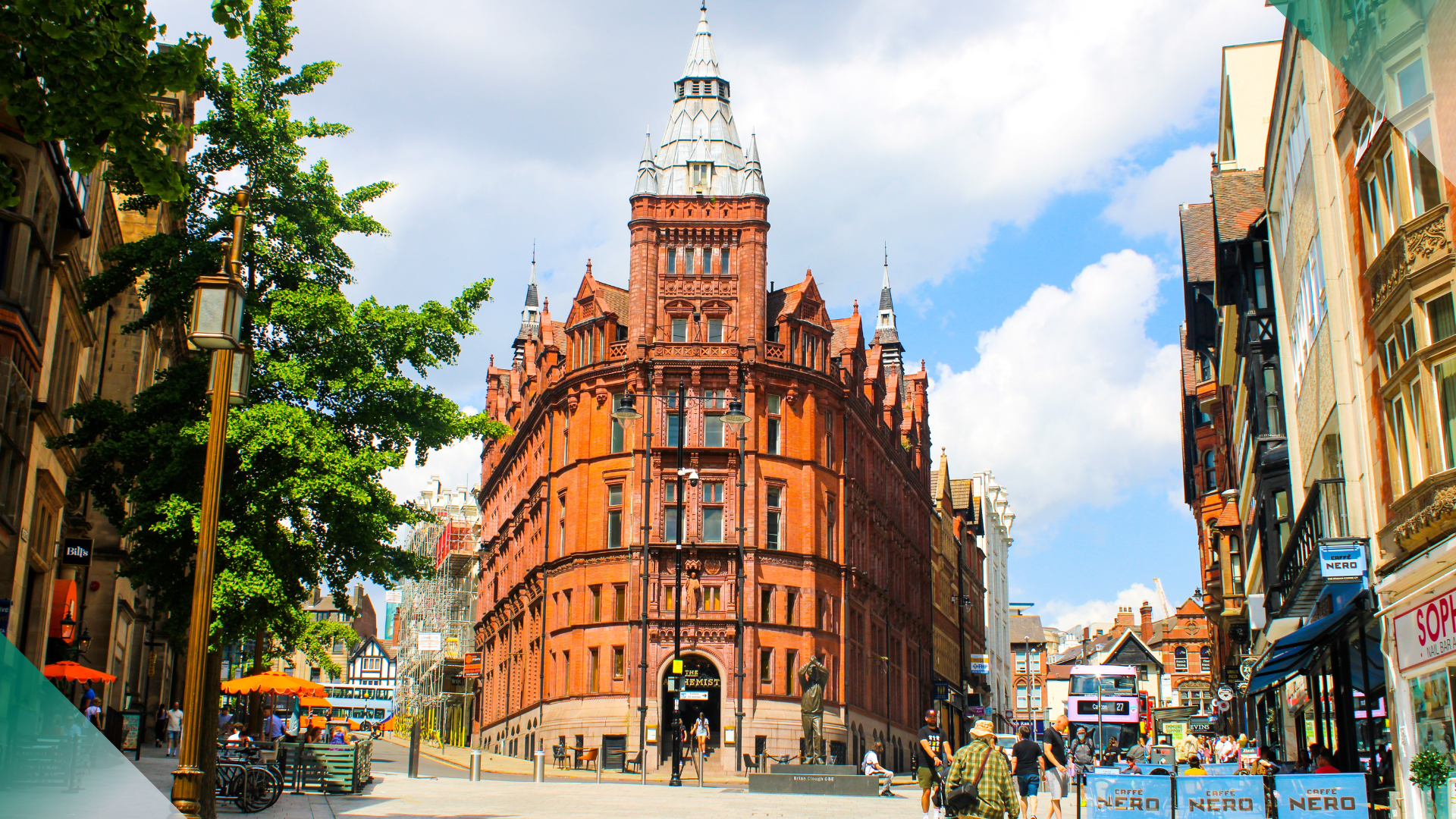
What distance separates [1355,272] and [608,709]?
3517 centimetres

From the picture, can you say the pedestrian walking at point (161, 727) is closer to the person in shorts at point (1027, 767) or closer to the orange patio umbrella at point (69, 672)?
the orange patio umbrella at point (69, 672)

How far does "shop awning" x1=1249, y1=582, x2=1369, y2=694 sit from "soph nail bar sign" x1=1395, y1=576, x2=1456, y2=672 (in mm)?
1863

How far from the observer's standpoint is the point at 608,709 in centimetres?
5050

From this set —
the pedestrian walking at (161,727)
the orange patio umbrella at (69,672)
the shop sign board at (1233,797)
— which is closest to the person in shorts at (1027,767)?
the shop sign board at (1233,797)

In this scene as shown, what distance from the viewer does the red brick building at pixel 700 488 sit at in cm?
5081

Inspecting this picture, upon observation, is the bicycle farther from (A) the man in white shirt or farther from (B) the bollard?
(A) the man in white shirt

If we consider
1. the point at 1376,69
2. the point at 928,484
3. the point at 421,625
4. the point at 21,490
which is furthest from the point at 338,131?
the point at 421,625

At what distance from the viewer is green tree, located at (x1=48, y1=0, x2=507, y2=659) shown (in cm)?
2386

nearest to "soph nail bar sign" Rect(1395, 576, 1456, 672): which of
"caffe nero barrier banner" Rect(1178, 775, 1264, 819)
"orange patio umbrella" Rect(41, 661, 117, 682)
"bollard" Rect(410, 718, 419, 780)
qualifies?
"caffe nero barrier banner" Rect(1178, 775, 1264, 819)

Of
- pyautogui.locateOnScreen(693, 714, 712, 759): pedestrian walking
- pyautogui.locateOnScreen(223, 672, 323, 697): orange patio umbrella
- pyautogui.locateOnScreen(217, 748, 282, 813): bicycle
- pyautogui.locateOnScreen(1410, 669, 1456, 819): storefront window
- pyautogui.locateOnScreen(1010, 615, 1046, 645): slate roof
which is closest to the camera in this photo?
pyautogui.locateOnScreen(1410, 669, 1456, 819): storefront window

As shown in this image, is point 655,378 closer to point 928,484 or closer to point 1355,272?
point 1355,272

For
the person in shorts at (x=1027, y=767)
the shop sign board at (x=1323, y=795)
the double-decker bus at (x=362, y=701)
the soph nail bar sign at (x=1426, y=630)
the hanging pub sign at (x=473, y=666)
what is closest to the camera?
the soph nail bar sign at (x=1426, y=630)

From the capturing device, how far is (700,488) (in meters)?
52.3

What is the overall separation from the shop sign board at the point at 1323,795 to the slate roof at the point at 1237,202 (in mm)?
23309
